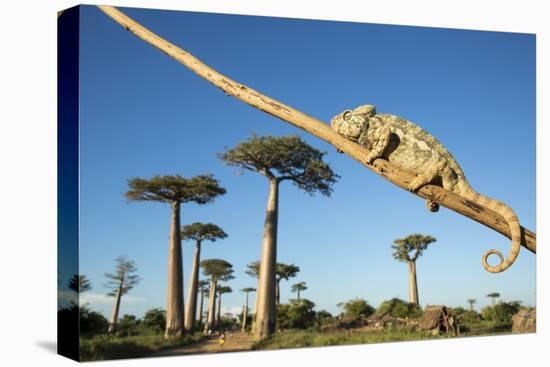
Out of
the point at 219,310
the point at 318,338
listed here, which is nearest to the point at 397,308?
the point at 318,338

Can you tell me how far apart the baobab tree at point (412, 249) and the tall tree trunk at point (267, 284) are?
4.94 feet

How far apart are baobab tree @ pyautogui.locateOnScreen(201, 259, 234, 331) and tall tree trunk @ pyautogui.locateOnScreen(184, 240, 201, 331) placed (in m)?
0.10

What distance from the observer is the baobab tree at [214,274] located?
8.80 meters

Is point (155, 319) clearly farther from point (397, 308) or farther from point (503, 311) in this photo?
point (503, 311)

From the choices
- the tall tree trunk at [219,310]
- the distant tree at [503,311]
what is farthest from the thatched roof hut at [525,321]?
the tall tree trunk at [219,310]

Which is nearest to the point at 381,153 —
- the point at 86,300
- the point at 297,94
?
the point at 297,94

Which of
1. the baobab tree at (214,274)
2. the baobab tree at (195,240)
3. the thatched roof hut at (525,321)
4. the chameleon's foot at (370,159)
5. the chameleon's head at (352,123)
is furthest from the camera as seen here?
the thatched roof hut at (525,321)

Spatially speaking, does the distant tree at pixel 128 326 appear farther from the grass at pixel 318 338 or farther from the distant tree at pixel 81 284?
the grass at pixel 318 338

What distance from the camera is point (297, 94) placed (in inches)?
372

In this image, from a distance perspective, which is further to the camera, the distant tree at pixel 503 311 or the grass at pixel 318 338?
the distant tree at pixel 503 311

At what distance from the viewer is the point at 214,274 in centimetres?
884

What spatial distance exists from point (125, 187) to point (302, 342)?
9.00ft

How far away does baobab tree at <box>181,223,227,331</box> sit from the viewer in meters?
8.66

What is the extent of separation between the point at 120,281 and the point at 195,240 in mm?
1015
